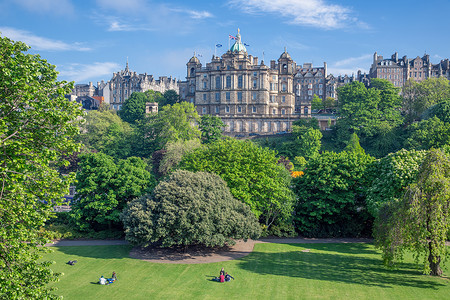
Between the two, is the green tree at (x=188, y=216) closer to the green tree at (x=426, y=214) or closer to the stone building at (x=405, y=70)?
the green tree at (x=426, y=214)

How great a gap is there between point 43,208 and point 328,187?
3153 centimetres

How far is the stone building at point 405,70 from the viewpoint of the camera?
138 meters

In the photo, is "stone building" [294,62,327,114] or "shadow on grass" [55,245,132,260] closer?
"shadow on grass" [55,245,132,260]

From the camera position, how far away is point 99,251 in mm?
38938

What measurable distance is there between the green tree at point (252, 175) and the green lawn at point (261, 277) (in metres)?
6.28

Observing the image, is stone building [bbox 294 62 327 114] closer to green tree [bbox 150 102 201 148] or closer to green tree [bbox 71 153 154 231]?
green tree [bbox 150 102 201 148]

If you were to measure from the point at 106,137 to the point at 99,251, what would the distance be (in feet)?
160

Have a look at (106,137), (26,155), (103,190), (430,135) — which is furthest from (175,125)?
(26,155)

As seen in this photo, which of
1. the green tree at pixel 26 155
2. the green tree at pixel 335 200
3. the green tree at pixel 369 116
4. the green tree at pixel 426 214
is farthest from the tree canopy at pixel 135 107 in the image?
the green tree at pixel 26 155

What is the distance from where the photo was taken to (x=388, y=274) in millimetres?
31328

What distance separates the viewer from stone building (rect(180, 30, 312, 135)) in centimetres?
10088

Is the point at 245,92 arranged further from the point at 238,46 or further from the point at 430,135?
the point at 430,135

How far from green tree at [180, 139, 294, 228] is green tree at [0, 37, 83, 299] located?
86.3 ft

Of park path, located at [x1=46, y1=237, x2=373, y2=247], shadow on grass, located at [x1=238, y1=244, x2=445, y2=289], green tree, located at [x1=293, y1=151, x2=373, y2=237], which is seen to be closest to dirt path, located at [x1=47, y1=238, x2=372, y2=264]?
park path, located at [x1=46, y1=237, x2=373, y2=247]
